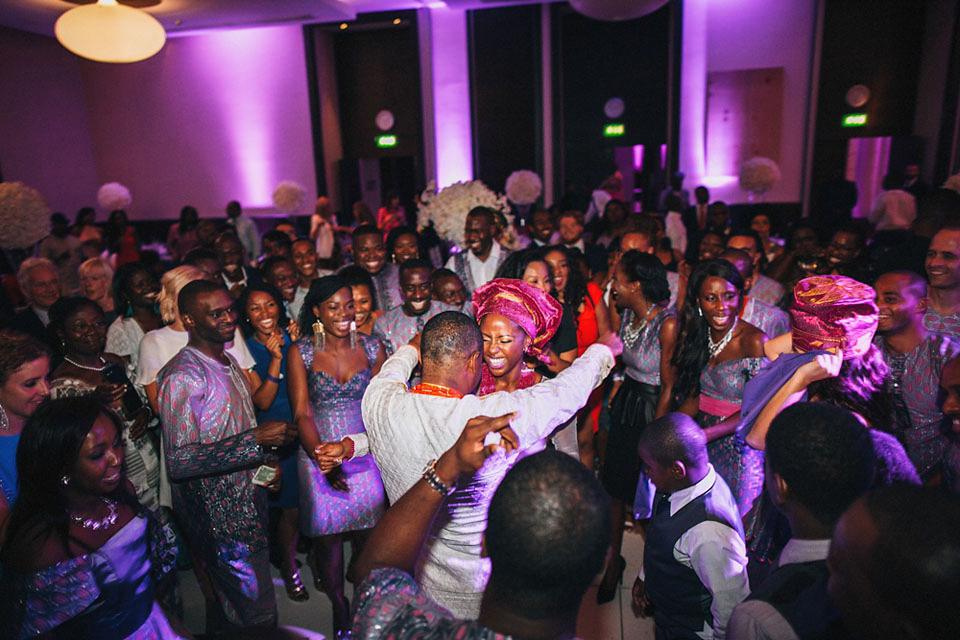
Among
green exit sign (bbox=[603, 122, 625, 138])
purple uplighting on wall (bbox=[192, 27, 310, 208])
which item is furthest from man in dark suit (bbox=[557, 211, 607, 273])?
purple uplighting on wall (bbox=[192, 27, 310, 208])

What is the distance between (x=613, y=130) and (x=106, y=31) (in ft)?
27.6

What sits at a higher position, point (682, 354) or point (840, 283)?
point (840, 283)

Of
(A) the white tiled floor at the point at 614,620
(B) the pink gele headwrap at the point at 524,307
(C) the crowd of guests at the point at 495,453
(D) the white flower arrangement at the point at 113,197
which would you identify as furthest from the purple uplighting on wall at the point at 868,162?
(D) the white flower arrangement at the point at 113,197

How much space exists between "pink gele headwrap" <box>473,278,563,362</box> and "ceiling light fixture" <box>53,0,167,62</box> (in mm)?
4415

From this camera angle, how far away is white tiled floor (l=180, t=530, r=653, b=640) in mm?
2828

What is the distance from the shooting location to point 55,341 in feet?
9.09

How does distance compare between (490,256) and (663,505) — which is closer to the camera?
(663,505)

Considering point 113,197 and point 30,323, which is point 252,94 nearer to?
point 113,197

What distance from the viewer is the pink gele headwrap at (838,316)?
217 cm

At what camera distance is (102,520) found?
68.2 inches

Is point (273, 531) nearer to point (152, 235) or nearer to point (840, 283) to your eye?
point (840, 283)

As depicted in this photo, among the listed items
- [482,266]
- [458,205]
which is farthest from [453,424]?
[458,205]

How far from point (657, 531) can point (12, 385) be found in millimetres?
2312

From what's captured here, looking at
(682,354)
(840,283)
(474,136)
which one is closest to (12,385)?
(682,354)
